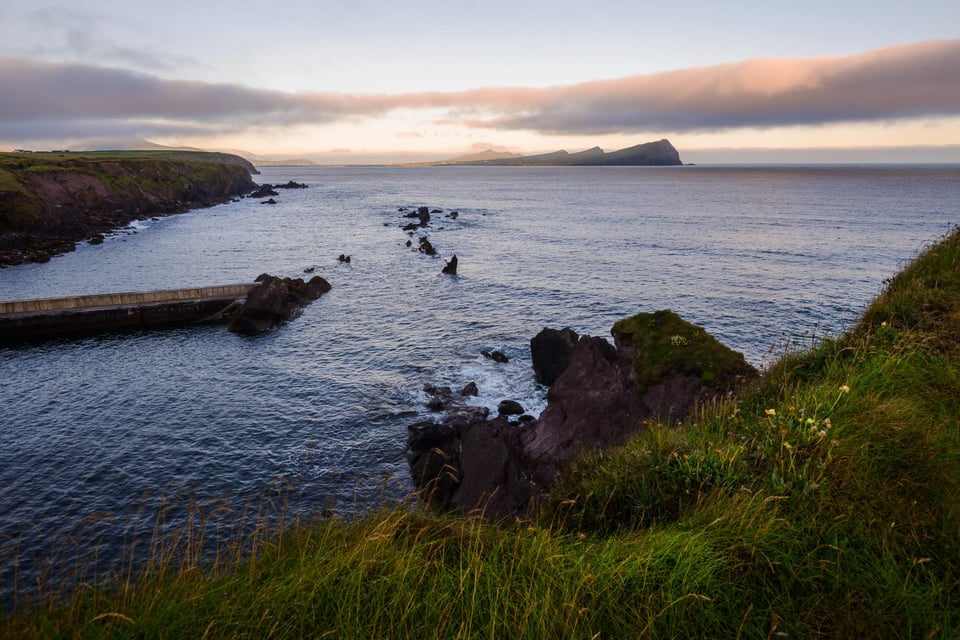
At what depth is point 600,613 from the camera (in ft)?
13.5

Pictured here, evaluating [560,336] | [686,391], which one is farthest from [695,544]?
[560,336]

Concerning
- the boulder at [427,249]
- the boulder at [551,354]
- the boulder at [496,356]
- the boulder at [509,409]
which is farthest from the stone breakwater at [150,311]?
the boulder at [427,249]

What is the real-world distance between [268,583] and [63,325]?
47560 mm

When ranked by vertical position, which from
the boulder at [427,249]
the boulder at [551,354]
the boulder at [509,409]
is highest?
the boulder at [427,249]

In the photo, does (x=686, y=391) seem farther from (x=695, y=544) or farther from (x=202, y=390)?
(x=202, y=390)

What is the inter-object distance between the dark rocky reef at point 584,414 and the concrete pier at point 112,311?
3011 cm

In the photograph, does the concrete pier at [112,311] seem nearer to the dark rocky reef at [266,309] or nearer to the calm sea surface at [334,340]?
Answer: the calm sea surface at [334,340]

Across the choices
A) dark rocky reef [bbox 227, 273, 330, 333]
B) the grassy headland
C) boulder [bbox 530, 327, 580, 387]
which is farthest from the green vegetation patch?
dark rocky reef [bbox 227, 273, 330, 333]

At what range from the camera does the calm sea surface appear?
21219mm

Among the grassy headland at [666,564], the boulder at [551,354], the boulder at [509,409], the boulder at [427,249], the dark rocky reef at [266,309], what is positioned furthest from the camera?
the boulder at [427,249]

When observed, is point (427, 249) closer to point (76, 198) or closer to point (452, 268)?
point (452, 268)

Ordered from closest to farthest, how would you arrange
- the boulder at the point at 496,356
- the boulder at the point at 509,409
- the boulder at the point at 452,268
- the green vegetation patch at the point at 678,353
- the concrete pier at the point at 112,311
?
the green vegetation patch at the point at 678,353, the boulder at the point at 509,409, the boulder at the point at 496,356, the concrete pier at the point at 112,311, the boulder at the point at 452,268

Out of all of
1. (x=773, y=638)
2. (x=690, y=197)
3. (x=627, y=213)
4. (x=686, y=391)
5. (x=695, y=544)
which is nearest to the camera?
(x=773, y=638)

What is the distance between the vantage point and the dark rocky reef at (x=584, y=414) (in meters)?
18.5
